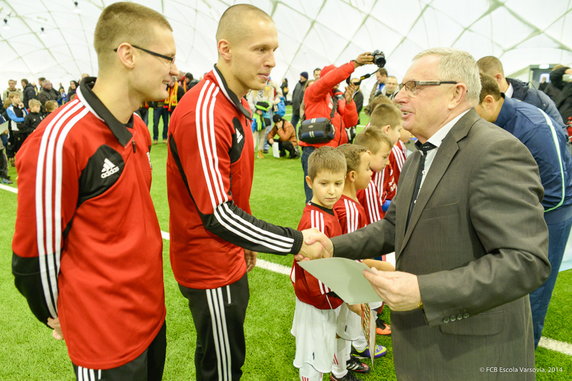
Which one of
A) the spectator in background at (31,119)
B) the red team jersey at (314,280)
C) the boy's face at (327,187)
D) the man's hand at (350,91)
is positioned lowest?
the spectator in background at (31,119)

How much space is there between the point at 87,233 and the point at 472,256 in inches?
61.5

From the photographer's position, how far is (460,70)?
1.64 metres

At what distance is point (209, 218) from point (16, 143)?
11499mm

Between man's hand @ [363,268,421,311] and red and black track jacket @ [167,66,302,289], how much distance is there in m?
0.71

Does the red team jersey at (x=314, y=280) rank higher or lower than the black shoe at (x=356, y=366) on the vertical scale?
higher

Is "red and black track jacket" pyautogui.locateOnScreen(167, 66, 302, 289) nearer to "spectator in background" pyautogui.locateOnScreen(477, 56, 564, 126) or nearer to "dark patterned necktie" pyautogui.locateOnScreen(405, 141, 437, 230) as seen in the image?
"dark patterned necktie" pyautogui.locateOnScreen(405, 141, 437, 230)

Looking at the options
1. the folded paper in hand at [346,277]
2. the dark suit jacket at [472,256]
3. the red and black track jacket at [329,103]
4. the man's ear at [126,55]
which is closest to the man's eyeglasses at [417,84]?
the dark suit jacket at [472,256]

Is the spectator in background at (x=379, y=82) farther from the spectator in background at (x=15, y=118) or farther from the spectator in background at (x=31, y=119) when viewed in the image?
the spectator in background at (x=15, y=118)

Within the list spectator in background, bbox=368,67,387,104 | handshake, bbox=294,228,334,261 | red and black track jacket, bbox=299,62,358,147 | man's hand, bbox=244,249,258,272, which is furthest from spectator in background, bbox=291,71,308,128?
handshake, bbox=294,228,334,261

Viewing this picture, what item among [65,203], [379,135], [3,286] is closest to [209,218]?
[65,203]

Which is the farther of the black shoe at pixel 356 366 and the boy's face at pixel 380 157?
the boy's face at pixel 380 157

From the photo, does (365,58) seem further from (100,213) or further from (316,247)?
(100,213)

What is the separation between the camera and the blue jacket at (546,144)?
2.79 meters

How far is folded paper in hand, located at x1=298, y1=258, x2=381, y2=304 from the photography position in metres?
1.59
